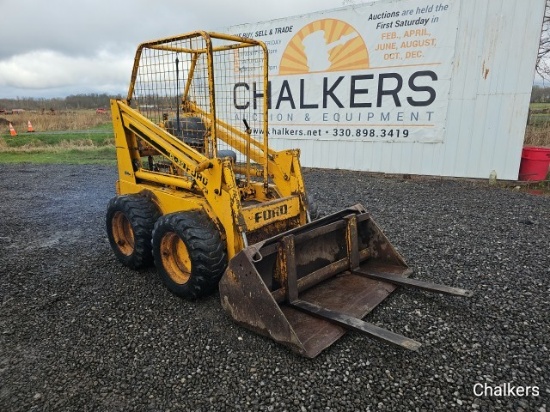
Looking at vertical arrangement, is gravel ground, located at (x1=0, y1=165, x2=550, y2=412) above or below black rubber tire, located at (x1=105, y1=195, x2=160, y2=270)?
below

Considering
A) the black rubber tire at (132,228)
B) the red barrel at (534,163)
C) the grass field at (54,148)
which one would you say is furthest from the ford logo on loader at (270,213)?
the grass field at (54,148)

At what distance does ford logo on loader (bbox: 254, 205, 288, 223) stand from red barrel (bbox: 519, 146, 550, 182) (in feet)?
21.1

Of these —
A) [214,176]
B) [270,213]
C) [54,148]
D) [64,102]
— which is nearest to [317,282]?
[270,213]

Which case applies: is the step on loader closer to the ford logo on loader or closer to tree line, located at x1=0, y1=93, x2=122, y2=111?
the ford logo on loader

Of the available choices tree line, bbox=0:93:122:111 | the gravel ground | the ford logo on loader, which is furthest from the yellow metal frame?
tree line, bbox=0:93:122:111

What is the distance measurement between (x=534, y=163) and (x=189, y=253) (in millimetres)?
7477

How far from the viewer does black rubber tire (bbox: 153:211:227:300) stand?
330 centimetres

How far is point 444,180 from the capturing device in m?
8.32

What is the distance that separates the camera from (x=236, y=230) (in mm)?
3330

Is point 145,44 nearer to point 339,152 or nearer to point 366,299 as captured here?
point 366,299

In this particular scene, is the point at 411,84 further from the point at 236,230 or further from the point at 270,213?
the point at 236,230

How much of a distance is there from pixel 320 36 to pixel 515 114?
4.53 meters

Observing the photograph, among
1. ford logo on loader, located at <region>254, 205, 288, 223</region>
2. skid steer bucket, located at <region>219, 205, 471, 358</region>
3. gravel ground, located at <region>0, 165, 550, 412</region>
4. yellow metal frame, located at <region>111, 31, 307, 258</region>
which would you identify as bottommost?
gravel ground, located at <region>0, 165, 550, 412</region>

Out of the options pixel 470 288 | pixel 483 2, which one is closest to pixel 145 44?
pixel 470 288
